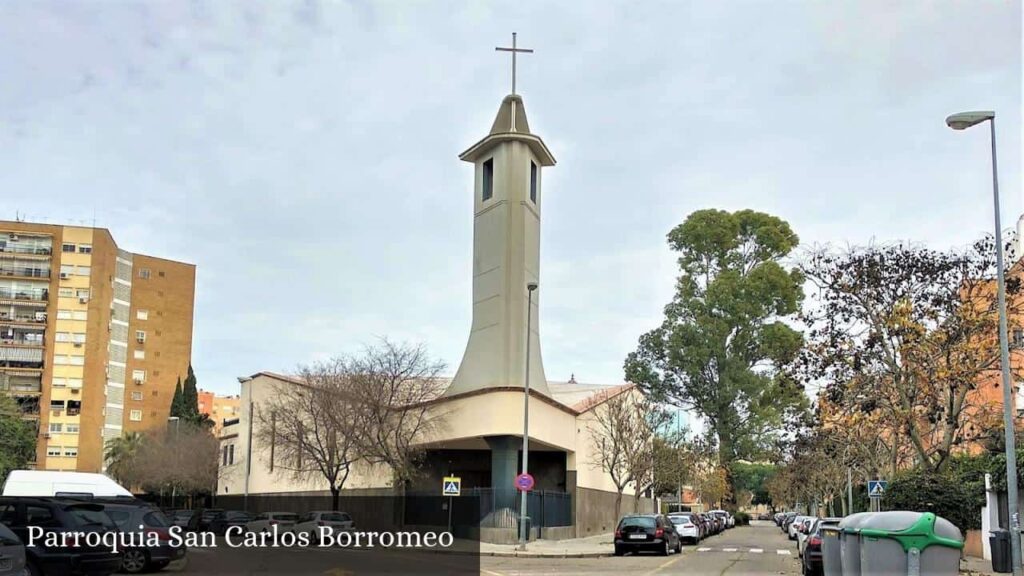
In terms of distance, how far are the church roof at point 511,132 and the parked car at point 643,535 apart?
20.8 metres

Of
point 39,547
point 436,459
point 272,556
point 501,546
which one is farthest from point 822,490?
point 39,547

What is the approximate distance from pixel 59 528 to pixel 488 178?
34.7 meters

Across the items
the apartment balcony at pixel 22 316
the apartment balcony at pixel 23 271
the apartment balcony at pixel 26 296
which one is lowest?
the apartment balcony at pixel 22 316

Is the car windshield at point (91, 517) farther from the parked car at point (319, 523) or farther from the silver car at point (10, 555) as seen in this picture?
the parked car at point (319, 523)

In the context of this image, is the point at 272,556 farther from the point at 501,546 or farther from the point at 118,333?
the point at 118,333

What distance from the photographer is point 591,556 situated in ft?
112

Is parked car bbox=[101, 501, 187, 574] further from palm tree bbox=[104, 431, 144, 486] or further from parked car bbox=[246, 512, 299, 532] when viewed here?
palm tree bbox=[104, 431, 144, 486]

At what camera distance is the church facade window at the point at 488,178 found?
1929 inches

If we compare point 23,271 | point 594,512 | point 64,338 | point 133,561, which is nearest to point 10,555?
point 133,561

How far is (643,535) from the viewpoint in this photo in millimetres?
33750

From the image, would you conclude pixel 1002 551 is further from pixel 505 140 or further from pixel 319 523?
pixel 505 140

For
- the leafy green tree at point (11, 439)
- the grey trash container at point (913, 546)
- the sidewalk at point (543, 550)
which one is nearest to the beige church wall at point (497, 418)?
the sidewalk at point (543, 550)

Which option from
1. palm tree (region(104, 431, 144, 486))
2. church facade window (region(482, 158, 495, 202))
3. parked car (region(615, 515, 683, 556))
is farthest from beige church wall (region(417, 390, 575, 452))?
palm tree (region(104, 431, 144, 486))

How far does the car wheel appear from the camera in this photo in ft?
65.9
